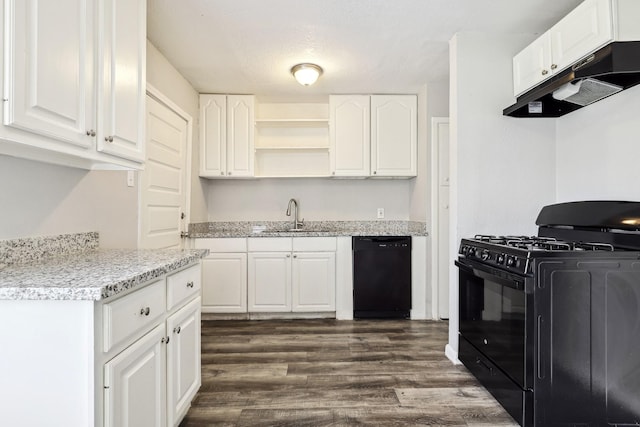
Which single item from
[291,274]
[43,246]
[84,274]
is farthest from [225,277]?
[84,274]

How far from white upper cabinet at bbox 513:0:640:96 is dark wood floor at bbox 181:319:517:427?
1914 millimetres

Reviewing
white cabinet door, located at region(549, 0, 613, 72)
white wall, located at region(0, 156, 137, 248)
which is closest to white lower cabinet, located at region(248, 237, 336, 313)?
white wall, located at region(0, 156, 137, 248)

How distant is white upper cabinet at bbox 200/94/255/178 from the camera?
346 cm

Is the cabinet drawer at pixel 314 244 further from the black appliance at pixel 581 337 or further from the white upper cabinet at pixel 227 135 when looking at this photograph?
the black appliance at pixel 581 337

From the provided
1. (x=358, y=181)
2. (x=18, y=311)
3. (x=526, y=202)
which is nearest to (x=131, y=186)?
(x=18, y=311)

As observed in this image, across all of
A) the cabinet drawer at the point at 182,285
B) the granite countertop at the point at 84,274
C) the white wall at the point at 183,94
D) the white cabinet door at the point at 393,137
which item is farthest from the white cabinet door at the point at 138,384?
the white cabinet door at the point at 393,137

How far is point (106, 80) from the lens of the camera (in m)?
1.40

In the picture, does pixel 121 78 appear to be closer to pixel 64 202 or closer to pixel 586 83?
pixel 64 202

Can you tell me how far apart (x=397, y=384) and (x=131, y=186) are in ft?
7.01

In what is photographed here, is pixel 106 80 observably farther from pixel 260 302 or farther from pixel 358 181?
pixel 358 181

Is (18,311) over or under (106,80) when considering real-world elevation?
under

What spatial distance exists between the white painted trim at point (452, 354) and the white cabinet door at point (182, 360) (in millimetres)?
1700

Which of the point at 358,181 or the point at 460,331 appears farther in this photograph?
the point at 358,181

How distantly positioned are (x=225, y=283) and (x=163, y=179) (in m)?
1.16
